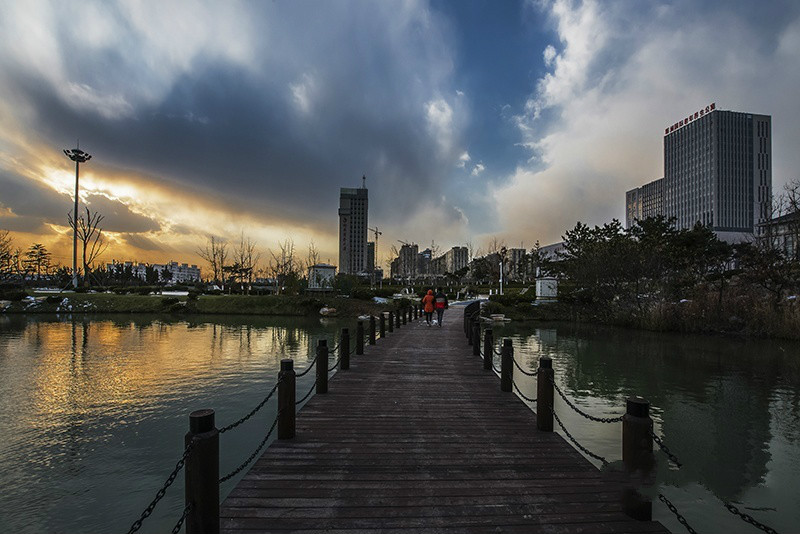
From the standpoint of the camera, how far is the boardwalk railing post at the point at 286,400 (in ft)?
17.6

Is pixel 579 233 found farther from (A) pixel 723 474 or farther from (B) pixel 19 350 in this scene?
(B) pixel 19 350

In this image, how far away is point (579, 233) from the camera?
140 feet

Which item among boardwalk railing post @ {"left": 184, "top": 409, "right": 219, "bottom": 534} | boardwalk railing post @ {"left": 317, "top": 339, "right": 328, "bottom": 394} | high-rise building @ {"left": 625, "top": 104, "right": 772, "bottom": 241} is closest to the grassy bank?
boardwalk railing post @ {"left": 317, "top": 339, "right": 328, "bottom": 394}

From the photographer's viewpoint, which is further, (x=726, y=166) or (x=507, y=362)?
(x=726, y=166)

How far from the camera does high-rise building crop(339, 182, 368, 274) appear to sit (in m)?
143

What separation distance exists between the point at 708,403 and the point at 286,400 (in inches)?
430

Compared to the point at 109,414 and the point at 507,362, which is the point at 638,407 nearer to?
the point at 507,362

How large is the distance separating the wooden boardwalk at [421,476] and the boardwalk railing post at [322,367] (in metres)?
0.23

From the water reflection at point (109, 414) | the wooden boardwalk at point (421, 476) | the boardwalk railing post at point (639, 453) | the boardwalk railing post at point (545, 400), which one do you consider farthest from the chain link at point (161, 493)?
the boardwalk railing post at point (545, 400)

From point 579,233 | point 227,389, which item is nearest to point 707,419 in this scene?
point 227,389

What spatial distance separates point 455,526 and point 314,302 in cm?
3541

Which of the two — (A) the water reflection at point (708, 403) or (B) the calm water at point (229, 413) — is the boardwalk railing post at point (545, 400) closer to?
(B) the calm water at point (229, 413)

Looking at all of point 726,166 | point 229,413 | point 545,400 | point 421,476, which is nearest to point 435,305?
point 229,413

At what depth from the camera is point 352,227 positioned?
5728 inches
